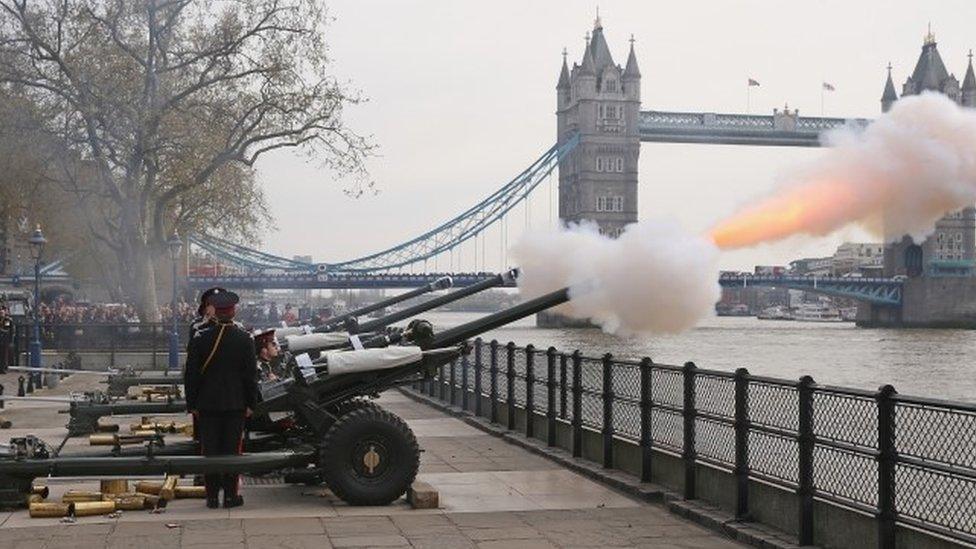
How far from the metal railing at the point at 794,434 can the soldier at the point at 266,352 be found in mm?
3303

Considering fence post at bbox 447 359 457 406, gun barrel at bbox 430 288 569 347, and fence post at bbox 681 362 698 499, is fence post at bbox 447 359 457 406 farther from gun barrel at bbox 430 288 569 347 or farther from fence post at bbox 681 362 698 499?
fence post at bbox 681 362 698 499

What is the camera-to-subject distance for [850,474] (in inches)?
384

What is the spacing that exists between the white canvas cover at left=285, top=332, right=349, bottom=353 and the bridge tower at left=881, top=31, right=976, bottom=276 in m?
87.8

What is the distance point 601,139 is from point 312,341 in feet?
392

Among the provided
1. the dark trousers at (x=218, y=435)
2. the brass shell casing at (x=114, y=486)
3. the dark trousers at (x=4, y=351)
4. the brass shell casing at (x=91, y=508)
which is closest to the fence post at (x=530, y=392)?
the dark trousers at (x=218, y=435)

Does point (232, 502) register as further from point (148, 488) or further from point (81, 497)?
point (81, 497)

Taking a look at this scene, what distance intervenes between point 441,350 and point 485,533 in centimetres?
240

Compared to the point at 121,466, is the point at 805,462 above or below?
above

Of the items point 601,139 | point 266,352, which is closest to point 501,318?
point 266,352

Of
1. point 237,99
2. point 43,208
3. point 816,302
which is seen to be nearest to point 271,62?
point 237,99

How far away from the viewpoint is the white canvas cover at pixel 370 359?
12414 mm

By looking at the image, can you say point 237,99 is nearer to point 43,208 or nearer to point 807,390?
point 43,208

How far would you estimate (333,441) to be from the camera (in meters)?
12.1

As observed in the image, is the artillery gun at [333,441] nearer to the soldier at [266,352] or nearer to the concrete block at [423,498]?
the concrete block at [423,498]
